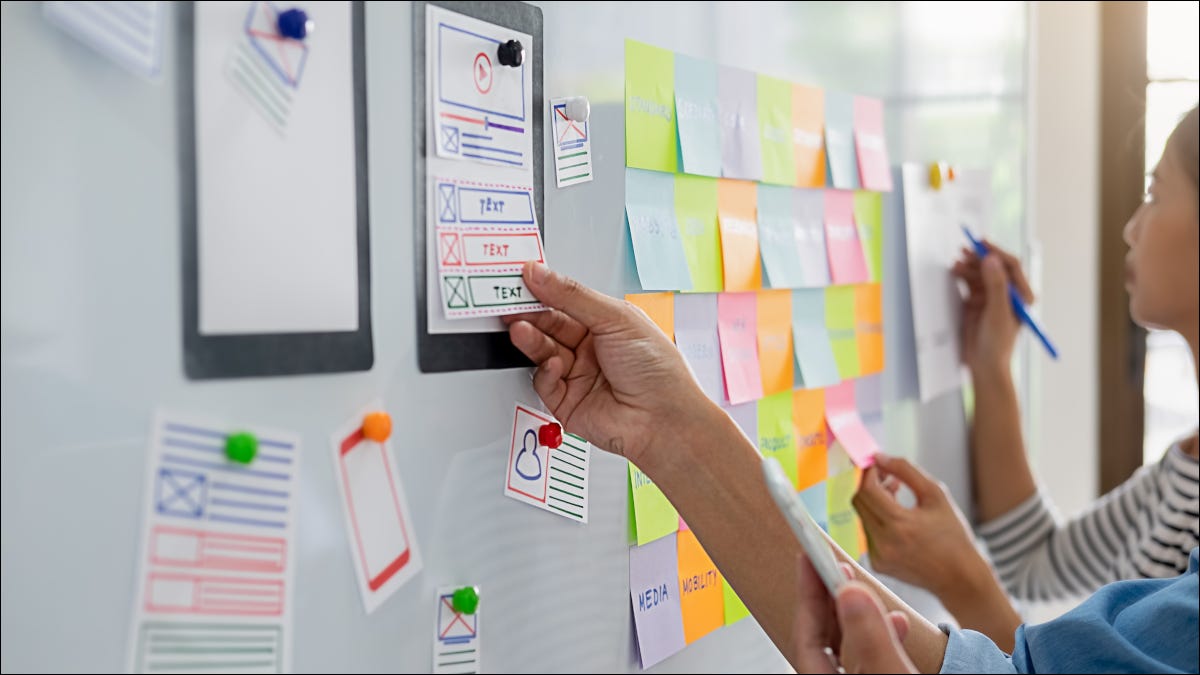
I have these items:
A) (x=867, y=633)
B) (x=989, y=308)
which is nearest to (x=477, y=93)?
(x=867, y=633)

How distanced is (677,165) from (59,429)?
1.37 feet

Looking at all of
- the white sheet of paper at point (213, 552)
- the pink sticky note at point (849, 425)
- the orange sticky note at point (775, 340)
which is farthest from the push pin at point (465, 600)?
the pink sticky note at point (849, 425)

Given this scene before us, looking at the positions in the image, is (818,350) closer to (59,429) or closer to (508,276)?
(508,276)

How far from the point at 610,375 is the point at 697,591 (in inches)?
8.8

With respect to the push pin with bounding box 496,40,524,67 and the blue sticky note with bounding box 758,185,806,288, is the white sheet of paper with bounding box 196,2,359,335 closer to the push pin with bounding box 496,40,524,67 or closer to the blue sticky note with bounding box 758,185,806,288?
the push pin with bounding box 496,40,524,67

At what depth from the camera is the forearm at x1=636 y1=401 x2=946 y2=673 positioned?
616 mm

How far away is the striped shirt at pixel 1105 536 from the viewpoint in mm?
1061

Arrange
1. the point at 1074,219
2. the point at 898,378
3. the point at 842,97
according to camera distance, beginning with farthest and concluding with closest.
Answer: the point at 1074,219
the point at 898,378
the point at 842,97

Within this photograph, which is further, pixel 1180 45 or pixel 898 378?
pixel 1180 45

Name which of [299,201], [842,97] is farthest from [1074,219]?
[299,201]

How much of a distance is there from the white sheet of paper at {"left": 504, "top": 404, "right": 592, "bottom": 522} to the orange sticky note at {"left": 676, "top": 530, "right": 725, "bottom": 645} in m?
0.11

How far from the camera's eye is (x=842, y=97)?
932mm

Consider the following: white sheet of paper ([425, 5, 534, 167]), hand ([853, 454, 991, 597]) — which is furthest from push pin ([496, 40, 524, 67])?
hand ([853, 454, 991, 597])

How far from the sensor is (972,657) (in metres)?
0.58
